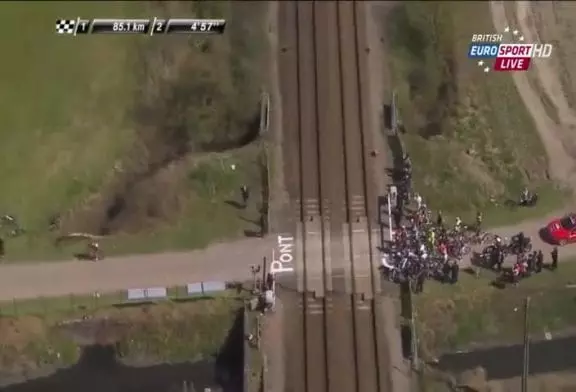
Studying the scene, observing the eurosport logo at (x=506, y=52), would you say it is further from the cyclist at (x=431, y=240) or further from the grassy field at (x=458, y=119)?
the cyclist at (x=431, y=240)

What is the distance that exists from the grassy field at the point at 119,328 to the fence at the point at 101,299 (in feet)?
0.11

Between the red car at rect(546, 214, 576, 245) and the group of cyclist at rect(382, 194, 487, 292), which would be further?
the red car at rect(546, 214, 576, 245)

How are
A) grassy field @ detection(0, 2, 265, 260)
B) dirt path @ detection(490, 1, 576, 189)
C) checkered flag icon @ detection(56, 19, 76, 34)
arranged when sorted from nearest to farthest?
grassy field @ detection(0, 2, 265, 260)
dirt path @ detection(490, 1, 576, 189)
checkered flag icon @ detection(56, 19, 76, 34)

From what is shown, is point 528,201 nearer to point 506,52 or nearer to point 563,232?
point 563,232

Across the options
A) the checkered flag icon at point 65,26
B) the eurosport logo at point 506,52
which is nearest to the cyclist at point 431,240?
the eurosport logo at point 506,52

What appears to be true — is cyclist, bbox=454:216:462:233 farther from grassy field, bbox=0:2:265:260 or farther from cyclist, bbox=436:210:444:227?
grassy field, bbox=0:2:265:260

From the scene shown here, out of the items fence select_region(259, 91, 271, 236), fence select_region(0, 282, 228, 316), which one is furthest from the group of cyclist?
fence select_region(0, 282, 228, 316)

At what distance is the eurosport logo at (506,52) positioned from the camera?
32.6 m

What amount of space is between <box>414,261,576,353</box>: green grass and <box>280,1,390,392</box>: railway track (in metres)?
1.83

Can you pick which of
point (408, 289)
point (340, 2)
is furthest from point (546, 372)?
point (340, 2)

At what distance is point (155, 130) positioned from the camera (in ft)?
110

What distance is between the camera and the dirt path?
31641 mm

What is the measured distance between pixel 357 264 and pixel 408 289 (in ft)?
6.57

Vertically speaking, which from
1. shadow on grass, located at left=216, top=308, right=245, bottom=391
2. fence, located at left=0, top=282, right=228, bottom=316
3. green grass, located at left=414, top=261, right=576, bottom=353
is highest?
fence, located at left=0, top=282, right=228, bottom=316
